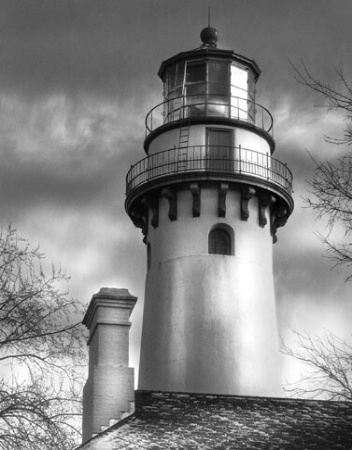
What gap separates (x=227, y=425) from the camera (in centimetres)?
2355

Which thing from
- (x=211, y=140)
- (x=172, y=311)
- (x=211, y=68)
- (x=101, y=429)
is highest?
(x=211, y=68)

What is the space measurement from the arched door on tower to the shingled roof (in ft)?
38.0

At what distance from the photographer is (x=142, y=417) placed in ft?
76.8

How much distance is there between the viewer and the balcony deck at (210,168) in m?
35.4

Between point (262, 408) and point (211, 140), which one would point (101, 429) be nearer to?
point (262, 408)

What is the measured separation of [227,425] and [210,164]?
1329 cm

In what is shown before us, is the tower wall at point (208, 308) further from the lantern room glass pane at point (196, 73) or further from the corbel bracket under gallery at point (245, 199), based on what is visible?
the lantern room glass pane at point (196, 73)

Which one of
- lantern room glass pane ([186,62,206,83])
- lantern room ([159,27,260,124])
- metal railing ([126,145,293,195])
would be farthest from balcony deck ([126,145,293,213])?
A: lantern room glass pane ([186,62,206,83])

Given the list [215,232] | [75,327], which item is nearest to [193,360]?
[215,232]

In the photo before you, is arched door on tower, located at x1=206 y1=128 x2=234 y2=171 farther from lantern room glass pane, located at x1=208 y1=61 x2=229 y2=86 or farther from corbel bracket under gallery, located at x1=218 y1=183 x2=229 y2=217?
lantern room glass pane, located at x1=208 y1=61 x2=229 y2=86

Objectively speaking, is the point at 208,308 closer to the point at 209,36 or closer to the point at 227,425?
the point at 209,36

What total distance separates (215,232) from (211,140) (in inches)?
108

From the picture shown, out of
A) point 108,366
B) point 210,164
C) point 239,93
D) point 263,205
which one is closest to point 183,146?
point 210,164

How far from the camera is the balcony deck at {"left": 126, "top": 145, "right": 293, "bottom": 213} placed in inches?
1394
